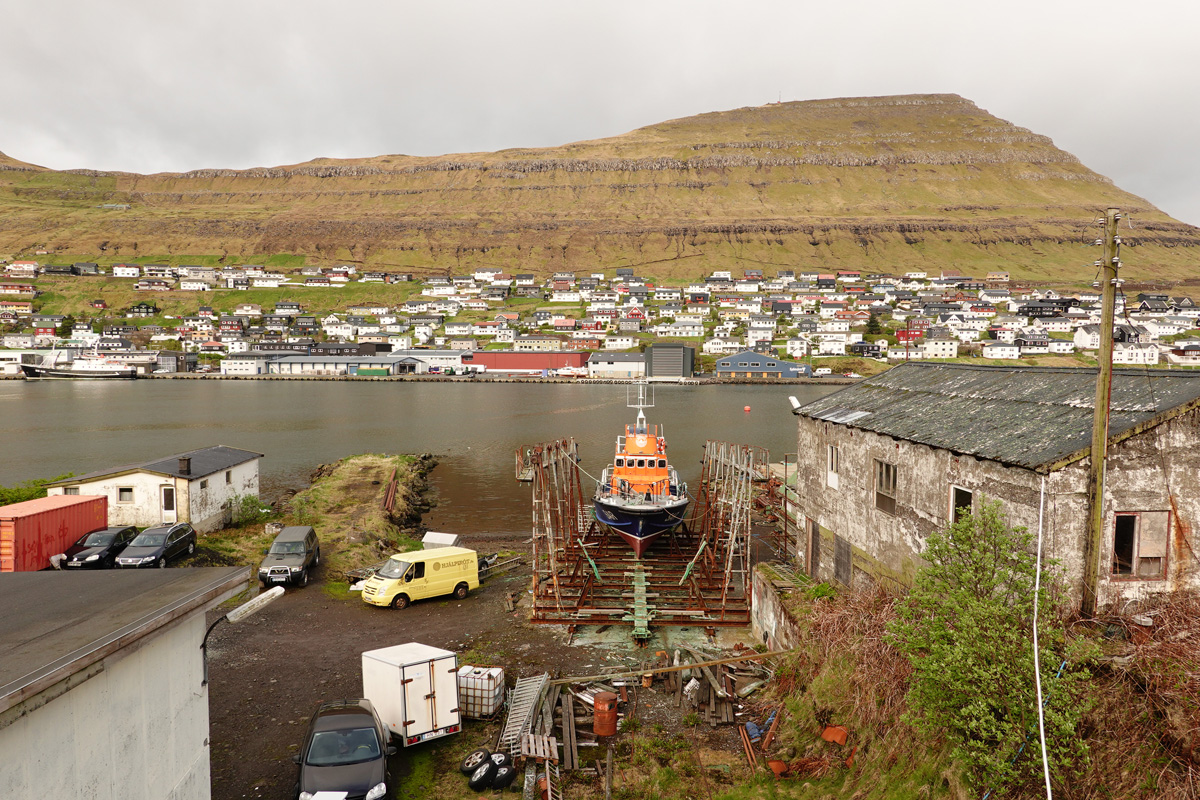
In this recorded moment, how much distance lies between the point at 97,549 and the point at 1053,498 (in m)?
23.8

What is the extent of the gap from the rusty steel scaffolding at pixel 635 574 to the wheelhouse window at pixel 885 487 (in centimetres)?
523

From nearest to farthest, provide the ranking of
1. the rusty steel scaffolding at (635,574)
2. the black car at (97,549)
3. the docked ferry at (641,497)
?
the rusty steel scaffolding at (635,574) → the black car at (97,549) → the docked ferry at (641,497)

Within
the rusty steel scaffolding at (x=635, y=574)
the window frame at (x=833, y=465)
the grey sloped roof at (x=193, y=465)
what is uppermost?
the window frame at (x=833, y=465)

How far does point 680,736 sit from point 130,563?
16.8 metres

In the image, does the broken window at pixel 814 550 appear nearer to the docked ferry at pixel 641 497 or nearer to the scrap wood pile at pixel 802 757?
the scrap wood pile at pixel 802 757

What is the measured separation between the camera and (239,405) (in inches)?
3524

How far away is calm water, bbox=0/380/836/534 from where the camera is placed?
45.9m

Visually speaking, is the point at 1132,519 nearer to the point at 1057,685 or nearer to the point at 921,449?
the point at 921,449

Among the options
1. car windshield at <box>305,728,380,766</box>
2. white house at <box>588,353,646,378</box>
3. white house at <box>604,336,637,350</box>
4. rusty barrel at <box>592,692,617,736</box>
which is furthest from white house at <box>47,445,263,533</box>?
white house at <box>604,336,637,350</box>

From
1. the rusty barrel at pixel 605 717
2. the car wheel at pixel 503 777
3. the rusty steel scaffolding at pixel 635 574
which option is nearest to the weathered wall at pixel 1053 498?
the rusty steel scaffolding at pixel 635 574

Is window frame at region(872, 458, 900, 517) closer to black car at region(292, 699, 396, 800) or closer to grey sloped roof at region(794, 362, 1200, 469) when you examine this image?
grey sloped roof at region(794, 362, 1200, 469)

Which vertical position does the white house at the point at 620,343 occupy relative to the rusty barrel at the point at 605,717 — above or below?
above

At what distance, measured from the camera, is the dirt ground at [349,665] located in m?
10.8

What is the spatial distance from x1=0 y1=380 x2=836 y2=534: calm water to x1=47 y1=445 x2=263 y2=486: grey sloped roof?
10379mm
